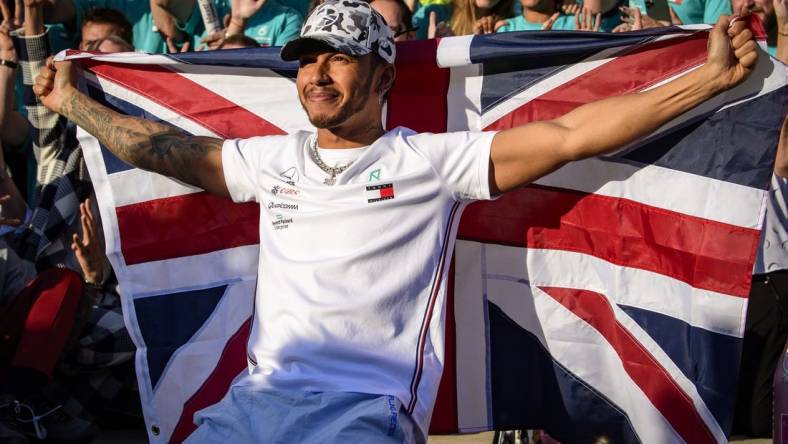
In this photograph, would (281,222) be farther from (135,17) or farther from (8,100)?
(135,17)

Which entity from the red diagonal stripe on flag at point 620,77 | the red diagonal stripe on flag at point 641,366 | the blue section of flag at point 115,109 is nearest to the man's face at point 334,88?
the red diagonal stripe on flag at point 620,77

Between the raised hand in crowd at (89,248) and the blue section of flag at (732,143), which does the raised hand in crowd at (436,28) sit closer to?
the raised hand in crowd at (89,248)

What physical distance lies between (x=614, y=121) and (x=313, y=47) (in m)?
1.06

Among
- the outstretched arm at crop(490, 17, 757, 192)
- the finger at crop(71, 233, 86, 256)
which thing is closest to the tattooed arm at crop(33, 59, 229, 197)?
the finger at crop(71, 233, 86, 256)

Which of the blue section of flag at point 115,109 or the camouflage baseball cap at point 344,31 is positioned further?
the blue section of flag at point 115,109

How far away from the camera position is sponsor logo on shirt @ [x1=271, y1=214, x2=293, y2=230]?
12.6ft

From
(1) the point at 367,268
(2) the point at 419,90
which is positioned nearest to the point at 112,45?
(2) the point at 419,90

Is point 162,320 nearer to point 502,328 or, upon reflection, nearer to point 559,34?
point 502,328

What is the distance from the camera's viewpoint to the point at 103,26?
21.1ft

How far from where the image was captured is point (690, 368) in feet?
13.2

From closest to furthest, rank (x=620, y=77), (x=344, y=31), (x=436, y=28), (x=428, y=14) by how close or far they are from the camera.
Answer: (x=344, y=31)
(x=620, y=77)
(x=436, y=28)
(x=428, y=14)

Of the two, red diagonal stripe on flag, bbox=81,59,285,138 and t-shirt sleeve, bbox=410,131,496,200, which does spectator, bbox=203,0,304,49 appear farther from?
t-shirt sleeve, bbox=410,131,496,200

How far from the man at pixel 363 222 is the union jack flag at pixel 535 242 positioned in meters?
0.45

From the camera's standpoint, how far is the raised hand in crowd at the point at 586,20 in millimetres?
5977
